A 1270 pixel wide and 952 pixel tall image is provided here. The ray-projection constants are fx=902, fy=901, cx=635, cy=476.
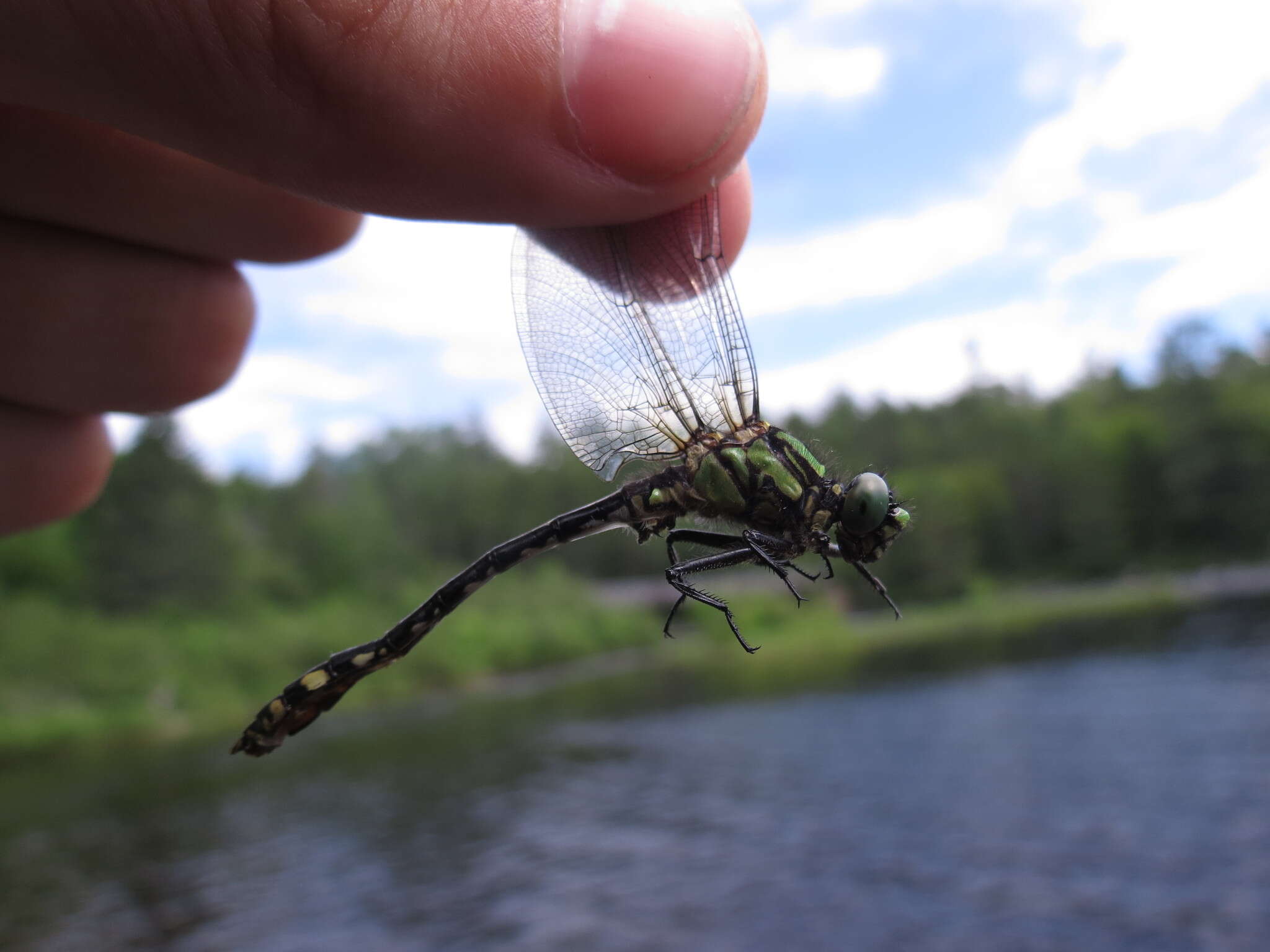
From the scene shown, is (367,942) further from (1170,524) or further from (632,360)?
(1170,524)

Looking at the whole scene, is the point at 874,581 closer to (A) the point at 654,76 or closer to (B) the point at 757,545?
(B) the point at 757,545

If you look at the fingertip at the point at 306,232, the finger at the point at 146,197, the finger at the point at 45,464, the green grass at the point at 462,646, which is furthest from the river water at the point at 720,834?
the finger at the point at 146,197

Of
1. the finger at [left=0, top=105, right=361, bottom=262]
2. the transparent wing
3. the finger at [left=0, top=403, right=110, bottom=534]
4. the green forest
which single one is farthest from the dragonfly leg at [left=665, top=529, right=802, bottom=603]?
the green forest

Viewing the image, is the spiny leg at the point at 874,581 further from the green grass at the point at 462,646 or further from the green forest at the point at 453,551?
the green grass at the point at 462,646

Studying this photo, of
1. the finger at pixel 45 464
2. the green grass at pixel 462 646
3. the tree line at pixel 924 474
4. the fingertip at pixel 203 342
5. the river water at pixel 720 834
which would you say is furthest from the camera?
the green grass at pixel 462 646

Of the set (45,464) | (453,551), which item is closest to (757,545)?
(45,464)

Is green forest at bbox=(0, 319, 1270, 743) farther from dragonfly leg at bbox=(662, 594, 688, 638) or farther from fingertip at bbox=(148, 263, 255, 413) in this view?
dragonfly leg at bbox=(662, 594, 688, 638)
